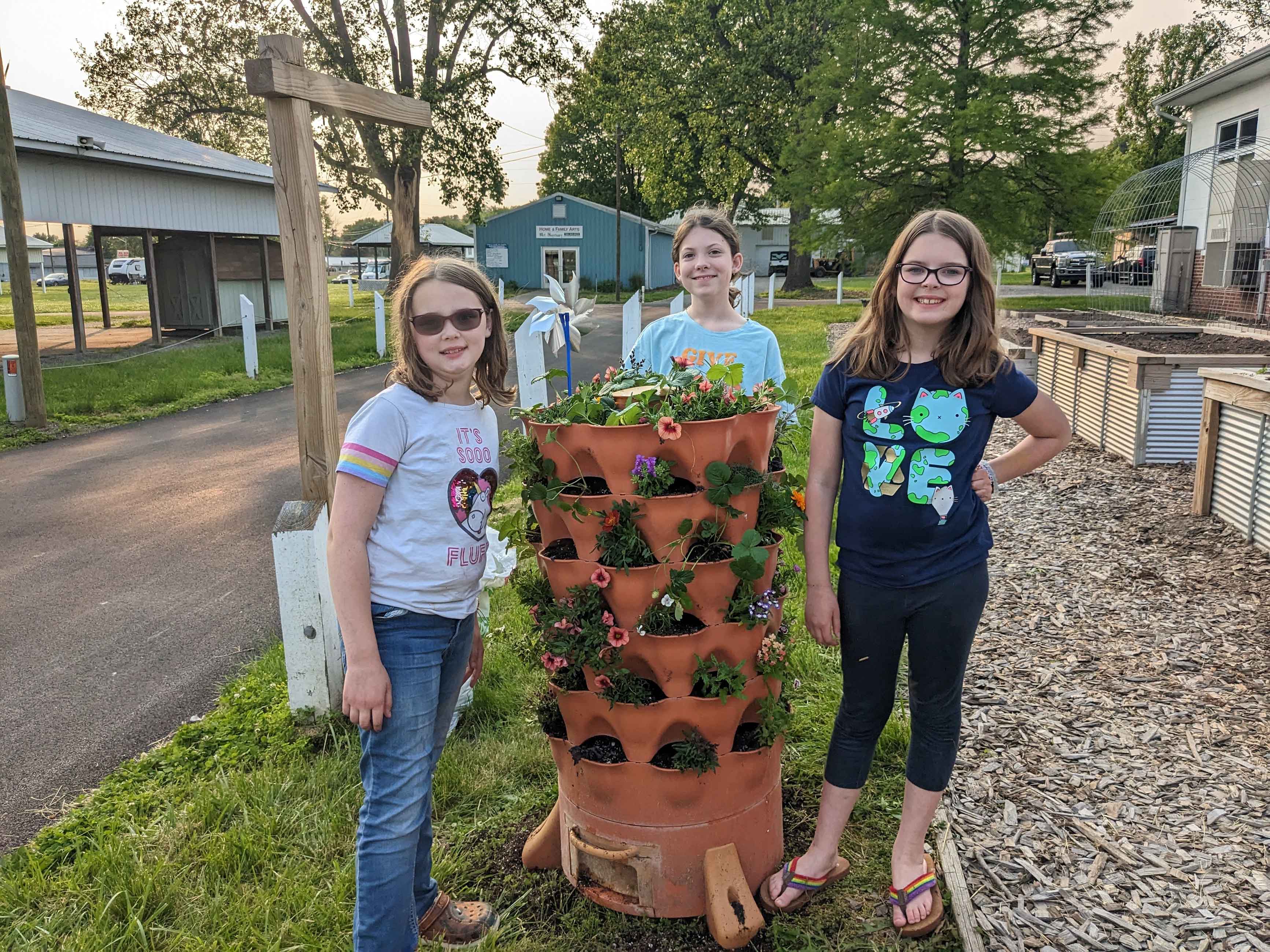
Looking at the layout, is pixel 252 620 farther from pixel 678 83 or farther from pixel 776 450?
pixel 678 83

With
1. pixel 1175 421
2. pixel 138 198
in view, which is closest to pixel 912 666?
pixel 1175 421

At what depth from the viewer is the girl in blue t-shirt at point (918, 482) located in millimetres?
2172

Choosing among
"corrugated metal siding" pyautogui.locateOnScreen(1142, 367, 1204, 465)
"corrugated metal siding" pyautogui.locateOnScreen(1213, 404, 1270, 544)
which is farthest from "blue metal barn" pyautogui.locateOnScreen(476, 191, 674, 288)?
"corrugated metal siding" pyautogui.locateOnScreen(1213, 404, 1270, 544)

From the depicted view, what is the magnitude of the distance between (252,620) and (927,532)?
3706 mm

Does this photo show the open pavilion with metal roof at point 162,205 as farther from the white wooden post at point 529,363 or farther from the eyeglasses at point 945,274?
the eyeglasses at point 945,274

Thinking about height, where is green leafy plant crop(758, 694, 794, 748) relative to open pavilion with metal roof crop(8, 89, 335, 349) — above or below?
below

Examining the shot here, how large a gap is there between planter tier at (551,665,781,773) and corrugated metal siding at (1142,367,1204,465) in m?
5.73

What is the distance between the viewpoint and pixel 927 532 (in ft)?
7.10

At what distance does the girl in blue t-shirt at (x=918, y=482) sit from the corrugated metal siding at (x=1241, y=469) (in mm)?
3451

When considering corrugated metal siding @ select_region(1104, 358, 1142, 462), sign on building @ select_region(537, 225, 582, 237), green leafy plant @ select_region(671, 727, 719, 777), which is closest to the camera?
green leafy plant @ select_region(671, 727, 719, 777)

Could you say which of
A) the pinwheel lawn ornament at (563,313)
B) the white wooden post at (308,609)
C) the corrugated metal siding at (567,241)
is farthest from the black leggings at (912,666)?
the corrugated metal siding at (567,241)

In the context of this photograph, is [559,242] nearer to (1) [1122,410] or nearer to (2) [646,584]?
(1) [1122,410]

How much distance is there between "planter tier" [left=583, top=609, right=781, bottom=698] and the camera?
86.5 inches

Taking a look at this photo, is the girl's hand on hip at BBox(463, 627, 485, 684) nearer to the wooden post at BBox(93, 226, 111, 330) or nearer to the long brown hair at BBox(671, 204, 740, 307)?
the long brown hair at BBox(671, 204, 740, 307)
